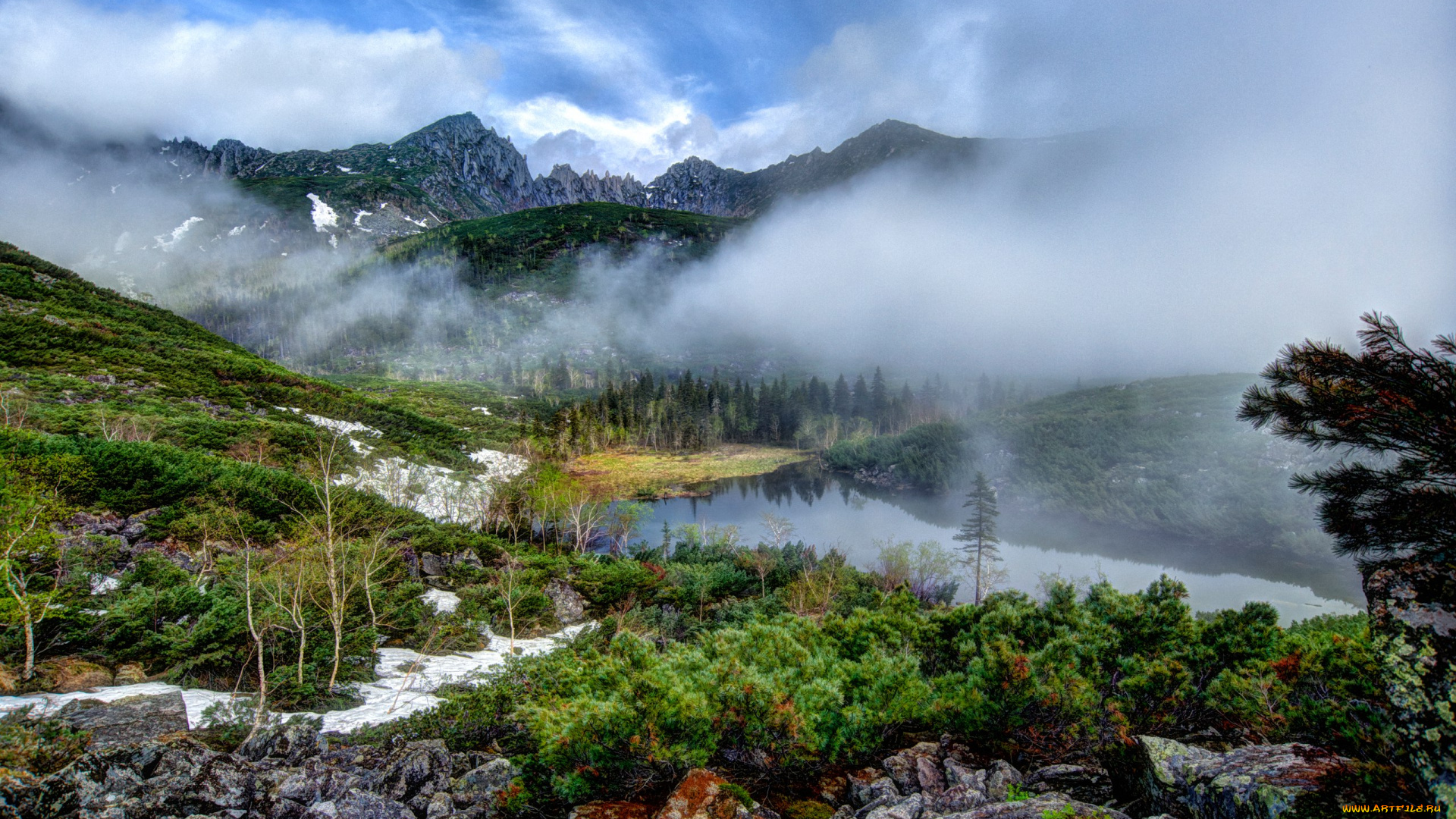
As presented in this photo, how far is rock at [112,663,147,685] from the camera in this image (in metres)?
12.8

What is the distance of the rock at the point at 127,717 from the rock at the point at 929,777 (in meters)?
12.9

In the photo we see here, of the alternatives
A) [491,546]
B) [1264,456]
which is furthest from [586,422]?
[1264,456]

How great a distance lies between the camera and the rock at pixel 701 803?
6.73m

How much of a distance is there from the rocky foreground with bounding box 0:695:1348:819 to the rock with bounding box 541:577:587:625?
1915 centimetres

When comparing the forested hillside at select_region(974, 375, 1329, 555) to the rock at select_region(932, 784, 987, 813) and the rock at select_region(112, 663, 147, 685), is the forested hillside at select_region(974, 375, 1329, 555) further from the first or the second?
the rock at select_region(112, 663, 147, 685)

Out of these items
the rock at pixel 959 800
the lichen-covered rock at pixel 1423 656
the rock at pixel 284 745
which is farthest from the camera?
the rock at pixel 284 745

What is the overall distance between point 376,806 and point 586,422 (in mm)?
105421

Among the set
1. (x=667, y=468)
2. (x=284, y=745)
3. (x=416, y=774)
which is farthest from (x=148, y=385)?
(x=667, y=468)

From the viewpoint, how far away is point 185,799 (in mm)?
7133

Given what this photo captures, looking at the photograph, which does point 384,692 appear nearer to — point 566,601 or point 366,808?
point 366,808

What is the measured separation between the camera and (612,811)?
748 cm

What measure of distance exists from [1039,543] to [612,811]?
3578 inches

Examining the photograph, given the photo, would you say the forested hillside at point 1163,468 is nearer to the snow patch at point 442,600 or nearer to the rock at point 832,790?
the rock at point 832,790

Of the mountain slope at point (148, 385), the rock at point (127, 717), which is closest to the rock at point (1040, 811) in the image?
the rock at point (127, 717)
